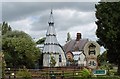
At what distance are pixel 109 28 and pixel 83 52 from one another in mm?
23200

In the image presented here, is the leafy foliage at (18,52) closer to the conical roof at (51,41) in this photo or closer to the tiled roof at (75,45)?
the conical roof at (51,41)

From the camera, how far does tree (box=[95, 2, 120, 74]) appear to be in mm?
29156

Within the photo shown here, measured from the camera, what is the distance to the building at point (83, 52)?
1988 inches

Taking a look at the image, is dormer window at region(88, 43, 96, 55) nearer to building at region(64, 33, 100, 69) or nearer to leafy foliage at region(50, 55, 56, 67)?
building at region(64, 33, 100, 69)

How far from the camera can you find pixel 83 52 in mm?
52469

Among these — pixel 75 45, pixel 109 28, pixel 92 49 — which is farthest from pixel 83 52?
pixel 109 28

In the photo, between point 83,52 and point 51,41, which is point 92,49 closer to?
point 83,52

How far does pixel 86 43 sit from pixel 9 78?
32.4 metres

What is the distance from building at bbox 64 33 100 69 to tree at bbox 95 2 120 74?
18.5 meters

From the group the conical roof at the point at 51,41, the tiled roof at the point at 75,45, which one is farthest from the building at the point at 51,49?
the tiled roof at the point at 75,45

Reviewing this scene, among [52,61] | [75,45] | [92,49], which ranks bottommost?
[52,61]

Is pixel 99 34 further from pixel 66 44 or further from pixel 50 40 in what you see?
pixel 66 44

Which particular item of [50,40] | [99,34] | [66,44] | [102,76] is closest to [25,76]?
[102,76]

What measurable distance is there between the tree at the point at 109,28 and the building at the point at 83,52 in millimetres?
18472
